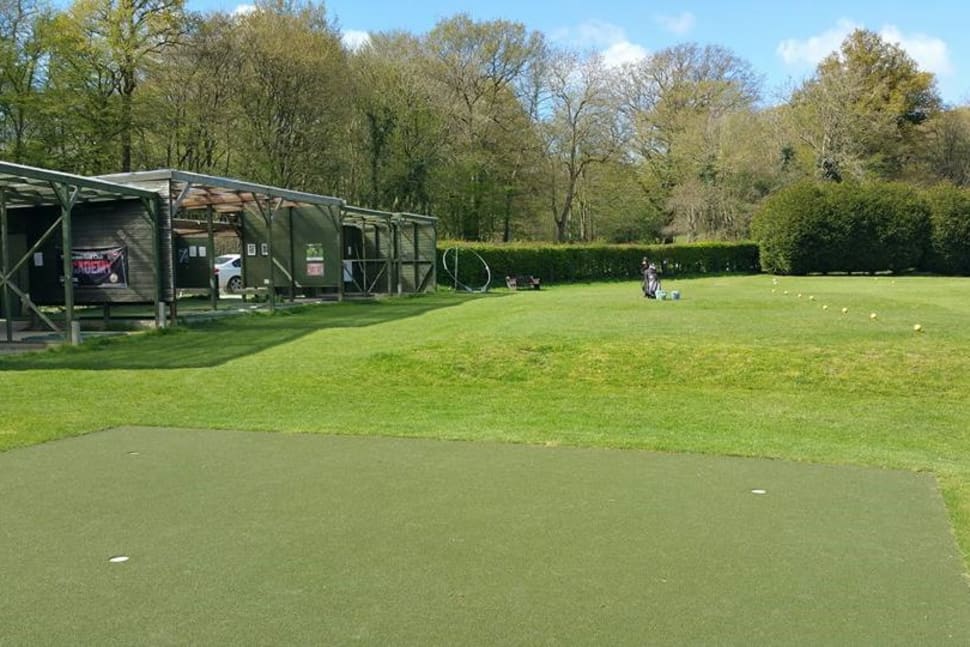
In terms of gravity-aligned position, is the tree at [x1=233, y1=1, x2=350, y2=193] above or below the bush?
above

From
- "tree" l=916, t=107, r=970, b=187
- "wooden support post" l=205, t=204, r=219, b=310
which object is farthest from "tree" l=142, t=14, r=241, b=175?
"tree" l=916, t=107, r=970, b=187

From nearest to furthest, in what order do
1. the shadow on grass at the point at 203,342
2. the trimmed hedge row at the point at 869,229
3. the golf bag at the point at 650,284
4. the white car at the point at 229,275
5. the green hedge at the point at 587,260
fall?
1. the shadow on grass at the point at 203,342
2. the golf bag at the point at 650,284
3. the white car at the point at 229,275
4. the green hedge at the point at 587,260
5. the trimmed hedge row at the point at 869,229

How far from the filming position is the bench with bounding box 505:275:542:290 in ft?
118

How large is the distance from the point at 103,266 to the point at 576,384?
1163cm

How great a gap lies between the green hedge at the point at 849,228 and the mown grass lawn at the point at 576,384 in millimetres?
33228

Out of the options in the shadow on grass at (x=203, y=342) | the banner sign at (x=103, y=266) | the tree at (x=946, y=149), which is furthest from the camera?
the tree at (x=946, y=149)

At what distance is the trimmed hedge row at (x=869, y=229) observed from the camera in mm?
47062

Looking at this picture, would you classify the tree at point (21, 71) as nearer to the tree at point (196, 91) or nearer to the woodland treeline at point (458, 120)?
the woodland treeline at point (458, 120)

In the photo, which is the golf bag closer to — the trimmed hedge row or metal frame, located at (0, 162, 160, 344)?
metal frame, located at (0, 162, 160, 344)

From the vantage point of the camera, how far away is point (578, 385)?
10.9 meters

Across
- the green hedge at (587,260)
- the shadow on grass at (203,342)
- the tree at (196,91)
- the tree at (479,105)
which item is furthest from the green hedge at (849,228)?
the shadow on grass at (203,342)

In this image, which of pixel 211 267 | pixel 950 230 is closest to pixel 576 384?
pixel 211 267

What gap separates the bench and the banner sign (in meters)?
20.1

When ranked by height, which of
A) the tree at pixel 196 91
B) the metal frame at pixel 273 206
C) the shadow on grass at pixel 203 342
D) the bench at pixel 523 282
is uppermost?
the tree at pixel 196 91
